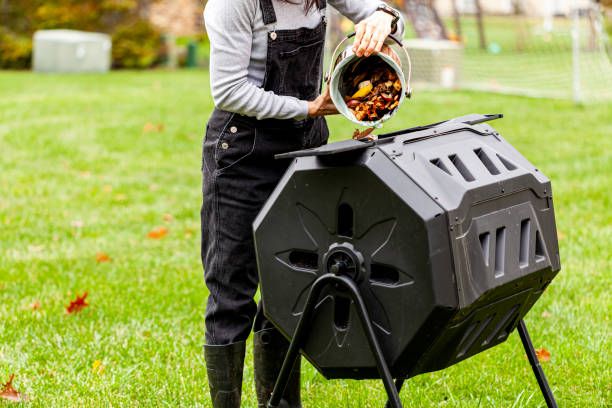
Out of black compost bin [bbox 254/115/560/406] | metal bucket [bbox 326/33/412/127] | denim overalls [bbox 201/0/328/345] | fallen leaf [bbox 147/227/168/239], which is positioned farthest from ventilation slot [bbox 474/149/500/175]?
fallen leaf [bbox 147/227/168/239]

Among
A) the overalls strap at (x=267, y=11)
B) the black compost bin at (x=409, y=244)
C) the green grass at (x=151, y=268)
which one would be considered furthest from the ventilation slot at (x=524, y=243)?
the green grass at (x=151, y=268)

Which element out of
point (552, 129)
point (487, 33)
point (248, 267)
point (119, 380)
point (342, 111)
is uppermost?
point (342, 111)

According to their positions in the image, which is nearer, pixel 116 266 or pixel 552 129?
pixel 116 266

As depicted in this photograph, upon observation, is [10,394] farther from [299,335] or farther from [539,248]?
[539,248]

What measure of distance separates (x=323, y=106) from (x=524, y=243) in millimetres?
632

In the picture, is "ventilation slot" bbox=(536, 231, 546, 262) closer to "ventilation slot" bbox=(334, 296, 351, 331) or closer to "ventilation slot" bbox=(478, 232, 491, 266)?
"ventilation slot" bbox=(478, 232, 491, 266)

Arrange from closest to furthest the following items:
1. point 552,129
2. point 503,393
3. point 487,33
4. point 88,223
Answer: point 503,393
point 88,223
point 552,129
point 487,33

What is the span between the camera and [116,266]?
5.04 m

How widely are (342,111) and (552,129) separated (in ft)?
23.5

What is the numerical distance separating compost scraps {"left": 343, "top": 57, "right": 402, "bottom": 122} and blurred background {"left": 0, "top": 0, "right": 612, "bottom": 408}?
51.3 inches

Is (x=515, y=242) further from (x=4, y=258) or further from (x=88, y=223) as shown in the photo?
(x=88, y=223)

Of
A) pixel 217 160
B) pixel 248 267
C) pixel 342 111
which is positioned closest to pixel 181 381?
pixel 248 267

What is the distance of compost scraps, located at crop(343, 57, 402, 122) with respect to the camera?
2.38 m

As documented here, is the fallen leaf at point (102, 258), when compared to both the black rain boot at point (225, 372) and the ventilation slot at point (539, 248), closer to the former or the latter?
the black rain boot at point (225, 372)
